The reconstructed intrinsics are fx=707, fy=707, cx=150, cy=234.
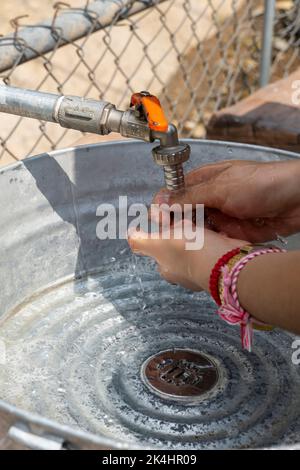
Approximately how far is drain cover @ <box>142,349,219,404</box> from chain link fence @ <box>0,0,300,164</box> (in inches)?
40.6

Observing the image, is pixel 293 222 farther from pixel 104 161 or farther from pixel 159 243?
pixel 104 161

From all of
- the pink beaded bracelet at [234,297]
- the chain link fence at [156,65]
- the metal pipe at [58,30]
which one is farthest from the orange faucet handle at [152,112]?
the chain link fence at [156,65]

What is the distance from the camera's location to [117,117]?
139cm

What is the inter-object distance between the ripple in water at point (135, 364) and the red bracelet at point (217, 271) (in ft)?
1.13

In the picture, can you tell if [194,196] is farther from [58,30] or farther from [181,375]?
[58,30]

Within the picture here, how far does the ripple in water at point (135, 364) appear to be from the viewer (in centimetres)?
143

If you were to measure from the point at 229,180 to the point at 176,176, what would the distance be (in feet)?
0.50

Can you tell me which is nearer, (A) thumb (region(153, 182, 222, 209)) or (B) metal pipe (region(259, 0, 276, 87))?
(A) thumb (region(153, 182, 222, 209))

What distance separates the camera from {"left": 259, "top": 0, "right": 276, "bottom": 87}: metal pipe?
303cm

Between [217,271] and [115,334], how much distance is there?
575 millimetres

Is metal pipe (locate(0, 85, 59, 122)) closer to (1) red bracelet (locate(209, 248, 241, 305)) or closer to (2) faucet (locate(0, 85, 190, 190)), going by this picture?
(2) faucet (locate(0, 85, 190, 190))

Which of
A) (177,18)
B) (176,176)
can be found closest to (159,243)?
(176,176)

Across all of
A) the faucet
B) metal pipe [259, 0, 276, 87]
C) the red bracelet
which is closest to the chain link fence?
metal pipe [259, 0, 276, 87]

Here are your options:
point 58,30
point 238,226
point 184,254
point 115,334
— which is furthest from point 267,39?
point 184,254
